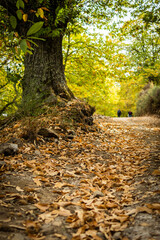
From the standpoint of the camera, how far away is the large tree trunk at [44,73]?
17.4 ft

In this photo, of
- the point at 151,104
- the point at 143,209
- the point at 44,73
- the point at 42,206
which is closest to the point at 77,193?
the point at 42,206

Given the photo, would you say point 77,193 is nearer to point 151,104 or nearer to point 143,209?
point 143,209

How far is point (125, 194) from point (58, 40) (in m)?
5.57

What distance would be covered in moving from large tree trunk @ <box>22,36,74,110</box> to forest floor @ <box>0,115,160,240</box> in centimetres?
→ 193

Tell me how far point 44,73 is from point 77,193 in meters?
4.40

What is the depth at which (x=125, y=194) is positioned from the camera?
207cm

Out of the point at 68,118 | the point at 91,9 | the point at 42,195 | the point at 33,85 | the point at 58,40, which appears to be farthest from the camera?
the point at 91,9

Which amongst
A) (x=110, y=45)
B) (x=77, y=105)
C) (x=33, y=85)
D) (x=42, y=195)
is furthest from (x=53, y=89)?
(x=110, y=45)

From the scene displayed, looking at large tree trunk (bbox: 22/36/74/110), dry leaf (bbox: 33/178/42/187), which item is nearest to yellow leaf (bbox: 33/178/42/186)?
dry leaf (bbox: 33/178/42/187)

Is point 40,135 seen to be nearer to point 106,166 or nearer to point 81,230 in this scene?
point 106,166

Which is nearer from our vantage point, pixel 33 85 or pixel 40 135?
pixel 40 135

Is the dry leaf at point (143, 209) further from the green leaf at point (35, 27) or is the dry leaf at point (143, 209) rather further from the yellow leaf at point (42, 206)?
the green leaf at point (35, 27)

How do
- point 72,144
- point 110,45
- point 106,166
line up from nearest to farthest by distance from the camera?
point 106,166, point 72,144, point 110,45

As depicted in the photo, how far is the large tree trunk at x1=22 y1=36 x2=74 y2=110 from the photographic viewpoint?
5316mm
